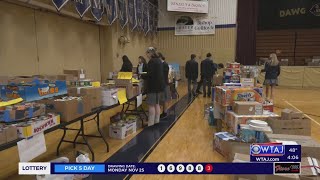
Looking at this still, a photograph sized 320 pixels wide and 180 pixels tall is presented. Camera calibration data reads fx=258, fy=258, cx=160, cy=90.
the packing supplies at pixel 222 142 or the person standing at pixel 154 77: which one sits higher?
the person standing at pixel 154 77

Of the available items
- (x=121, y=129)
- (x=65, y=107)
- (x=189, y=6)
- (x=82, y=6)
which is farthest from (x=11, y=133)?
(x=189, y=6)

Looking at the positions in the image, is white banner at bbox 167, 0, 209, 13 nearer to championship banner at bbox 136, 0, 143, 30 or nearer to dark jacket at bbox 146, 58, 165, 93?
championship banner at bbox 136, 0, 143, 30

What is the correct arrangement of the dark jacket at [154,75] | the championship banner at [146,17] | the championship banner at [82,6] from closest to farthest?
the dark jacket at [154,75] < the championship banner at [82,6] < the championship banner at [146,17]

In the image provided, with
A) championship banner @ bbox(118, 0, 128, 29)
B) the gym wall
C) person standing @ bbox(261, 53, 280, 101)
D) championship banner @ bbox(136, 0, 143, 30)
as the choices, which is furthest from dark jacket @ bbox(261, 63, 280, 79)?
the gym wall

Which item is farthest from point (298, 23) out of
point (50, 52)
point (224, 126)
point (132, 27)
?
point (50, 52)

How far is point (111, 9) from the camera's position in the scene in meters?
7.43

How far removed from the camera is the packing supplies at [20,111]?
2.26m

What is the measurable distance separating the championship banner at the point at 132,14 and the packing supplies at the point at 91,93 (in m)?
5.99

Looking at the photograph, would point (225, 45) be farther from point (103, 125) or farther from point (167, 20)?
point (103, 125)

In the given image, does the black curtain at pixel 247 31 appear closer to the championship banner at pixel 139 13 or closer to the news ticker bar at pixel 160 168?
the championship banner at pixel 139 13

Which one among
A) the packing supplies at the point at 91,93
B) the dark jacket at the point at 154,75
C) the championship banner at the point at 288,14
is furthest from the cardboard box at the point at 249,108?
the championship banner at the point at 288,14

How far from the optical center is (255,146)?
5.09 feet

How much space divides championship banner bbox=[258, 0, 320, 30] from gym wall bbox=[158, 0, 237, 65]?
4.66ft

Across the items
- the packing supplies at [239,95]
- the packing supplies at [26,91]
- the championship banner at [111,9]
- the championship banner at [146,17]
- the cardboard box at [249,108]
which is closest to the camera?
the packing supplies at [26,91]
